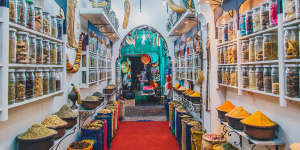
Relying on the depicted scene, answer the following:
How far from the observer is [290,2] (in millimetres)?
1374

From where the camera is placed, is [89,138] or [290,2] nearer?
[290,2]

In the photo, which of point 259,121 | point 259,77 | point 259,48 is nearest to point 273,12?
point 259,48

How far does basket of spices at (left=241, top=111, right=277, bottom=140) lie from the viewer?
1.68 m

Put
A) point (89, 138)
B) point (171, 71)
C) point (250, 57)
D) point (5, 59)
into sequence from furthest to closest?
point (171, 71) → point (89, 138) → point (250, 57) → point (5, 59)

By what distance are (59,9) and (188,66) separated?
289cm

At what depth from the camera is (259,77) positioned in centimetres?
185

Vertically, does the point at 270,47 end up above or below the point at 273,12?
below

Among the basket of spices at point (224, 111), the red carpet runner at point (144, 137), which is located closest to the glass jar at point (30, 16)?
the basket of spices at point (224, 111)

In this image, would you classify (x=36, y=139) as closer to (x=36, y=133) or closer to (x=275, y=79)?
(x=36, y=133)

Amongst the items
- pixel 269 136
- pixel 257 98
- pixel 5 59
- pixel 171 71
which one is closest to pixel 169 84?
pixel 171 71

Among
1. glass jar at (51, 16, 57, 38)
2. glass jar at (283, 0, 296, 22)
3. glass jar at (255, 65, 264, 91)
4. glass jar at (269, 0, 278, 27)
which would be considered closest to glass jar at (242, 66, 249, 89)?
glass jar at (255, 65, 264, 91)

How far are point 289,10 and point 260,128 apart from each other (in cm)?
95

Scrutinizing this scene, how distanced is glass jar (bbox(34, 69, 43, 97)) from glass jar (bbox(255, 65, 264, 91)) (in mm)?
1960

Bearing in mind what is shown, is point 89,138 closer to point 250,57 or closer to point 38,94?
point 38,94
